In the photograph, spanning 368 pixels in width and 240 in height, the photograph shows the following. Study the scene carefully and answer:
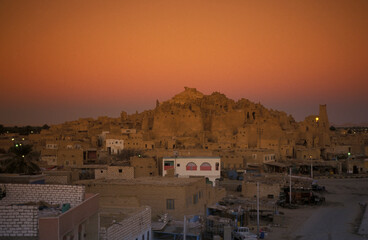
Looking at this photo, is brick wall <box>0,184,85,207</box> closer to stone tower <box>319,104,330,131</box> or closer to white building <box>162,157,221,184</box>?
white building <box>162,157,221,184</box>

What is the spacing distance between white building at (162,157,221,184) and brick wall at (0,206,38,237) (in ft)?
89.5

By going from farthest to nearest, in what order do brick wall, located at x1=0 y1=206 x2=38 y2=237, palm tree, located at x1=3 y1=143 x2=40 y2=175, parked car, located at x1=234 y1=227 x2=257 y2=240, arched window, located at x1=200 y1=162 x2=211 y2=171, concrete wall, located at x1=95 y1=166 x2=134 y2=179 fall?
arched window, located at x1=200 y1=162 x2=211 y2=171 → concrete wall, located at x1=95 y1=166 x2=134 y2=179 → palm tree, located at x1=3 y1=143 x2=40 y2=175 → parked car, located at x1=234 y1=227 x2=257 y2=240 → brick wall, located at x1=0 y1=206 x2=38 y2=237

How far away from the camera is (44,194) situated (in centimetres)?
978

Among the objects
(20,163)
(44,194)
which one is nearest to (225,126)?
(20,163)

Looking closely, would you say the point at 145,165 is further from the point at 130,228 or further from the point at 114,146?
the point at 114,146

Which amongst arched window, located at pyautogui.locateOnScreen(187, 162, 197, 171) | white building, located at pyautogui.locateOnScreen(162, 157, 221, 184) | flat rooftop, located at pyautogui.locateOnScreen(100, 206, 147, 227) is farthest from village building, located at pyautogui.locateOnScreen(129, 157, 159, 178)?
flat rooftop, located at pyautogui.locateOnScreen(100, 206, 147, 227)

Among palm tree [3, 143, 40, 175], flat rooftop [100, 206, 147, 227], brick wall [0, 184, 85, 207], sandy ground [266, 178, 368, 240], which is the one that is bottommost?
sandy ground [266, 178, 368, 240]

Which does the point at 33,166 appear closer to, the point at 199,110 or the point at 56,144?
the point at 56,144

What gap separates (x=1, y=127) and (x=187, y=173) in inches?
2915

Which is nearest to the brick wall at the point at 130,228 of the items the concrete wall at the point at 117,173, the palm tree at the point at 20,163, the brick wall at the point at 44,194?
the brick wall at the point at 44,194

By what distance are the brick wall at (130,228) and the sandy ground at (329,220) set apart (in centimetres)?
952

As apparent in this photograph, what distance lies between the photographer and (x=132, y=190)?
20188 millimetres

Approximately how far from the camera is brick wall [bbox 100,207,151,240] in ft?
38.0

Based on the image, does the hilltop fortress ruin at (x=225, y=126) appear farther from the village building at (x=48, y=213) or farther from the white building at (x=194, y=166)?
the village building at (x=48, y=213)
